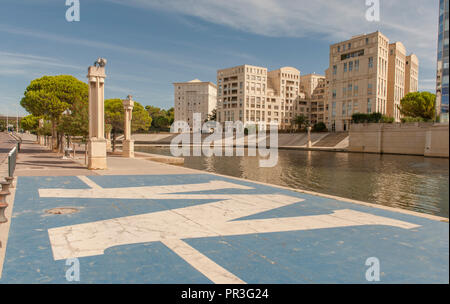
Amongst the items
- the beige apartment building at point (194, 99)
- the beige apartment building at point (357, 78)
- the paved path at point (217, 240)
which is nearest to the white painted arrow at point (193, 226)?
the paved path at point (217, 240)

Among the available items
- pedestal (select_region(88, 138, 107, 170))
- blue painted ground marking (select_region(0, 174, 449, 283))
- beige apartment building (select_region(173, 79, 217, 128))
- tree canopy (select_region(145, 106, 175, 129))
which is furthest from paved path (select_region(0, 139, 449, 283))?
beige apartment building (select_region(173, 79, 217, 128))

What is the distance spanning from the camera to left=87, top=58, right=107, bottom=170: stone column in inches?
642

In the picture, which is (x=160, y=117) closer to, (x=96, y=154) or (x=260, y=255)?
(x=96, y=154)

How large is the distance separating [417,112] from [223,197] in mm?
74901

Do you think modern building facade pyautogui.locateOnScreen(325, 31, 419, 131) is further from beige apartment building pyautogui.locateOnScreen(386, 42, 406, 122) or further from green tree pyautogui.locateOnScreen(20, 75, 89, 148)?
green tree pyautogui.locateOnScreen(20, 75, 89, 148)

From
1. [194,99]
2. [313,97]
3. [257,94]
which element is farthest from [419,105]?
[194,99]

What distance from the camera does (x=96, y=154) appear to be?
53.9ft

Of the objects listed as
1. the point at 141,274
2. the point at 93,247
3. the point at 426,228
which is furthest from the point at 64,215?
the point at 426,228

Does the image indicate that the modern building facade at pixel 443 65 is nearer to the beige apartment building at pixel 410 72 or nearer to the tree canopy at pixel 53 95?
the tree canopy at pixel 53 95

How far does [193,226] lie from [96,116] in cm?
1204

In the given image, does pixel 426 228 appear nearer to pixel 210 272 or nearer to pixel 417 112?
pixel 210 272

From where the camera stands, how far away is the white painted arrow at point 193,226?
4836 mm

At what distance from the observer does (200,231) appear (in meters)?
6.02

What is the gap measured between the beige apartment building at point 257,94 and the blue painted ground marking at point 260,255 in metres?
109
